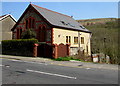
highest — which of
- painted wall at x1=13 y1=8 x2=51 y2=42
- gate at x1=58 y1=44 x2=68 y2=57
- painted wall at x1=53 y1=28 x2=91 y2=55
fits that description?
painted wall at x1=13 y1=8 x2=51 y2=42

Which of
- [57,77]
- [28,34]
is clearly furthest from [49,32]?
[57,77]

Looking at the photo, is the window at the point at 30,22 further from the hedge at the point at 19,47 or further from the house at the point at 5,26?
the house at the point at 5,26

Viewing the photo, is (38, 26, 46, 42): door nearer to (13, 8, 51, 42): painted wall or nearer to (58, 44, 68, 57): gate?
(13, 8, 51, 42): painted wall

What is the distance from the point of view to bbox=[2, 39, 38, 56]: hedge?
2128 cm

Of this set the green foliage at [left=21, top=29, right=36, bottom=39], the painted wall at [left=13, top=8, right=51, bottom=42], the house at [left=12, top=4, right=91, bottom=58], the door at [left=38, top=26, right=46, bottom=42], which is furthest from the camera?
the green foliage at [left=21, top=29, right=36, bottom=39]

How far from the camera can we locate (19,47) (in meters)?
22.8

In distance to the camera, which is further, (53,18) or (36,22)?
(53,18)

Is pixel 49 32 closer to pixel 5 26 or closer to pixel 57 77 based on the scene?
pixel 57 77

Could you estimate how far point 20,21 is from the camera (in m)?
25.6

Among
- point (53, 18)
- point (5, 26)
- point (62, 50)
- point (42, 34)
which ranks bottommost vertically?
point (62, 50)

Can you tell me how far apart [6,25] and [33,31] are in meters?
11.6

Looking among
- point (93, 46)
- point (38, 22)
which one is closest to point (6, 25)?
point (38, 22)

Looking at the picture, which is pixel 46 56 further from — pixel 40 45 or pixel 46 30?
pixel 46 30

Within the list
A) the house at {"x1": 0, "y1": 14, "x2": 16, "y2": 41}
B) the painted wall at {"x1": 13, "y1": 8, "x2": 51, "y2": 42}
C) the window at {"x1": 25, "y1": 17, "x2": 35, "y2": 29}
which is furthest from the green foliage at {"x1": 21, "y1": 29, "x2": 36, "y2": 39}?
the house at {"x1": 0, "y1": 14, "x2": 16, "y2": 41}
